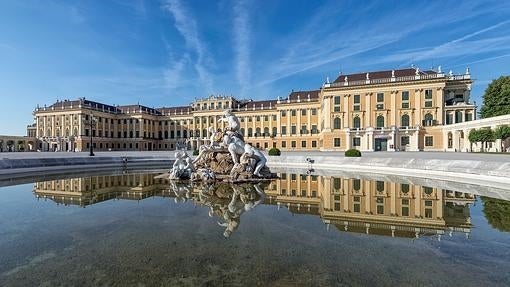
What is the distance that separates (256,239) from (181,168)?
971 centimetres

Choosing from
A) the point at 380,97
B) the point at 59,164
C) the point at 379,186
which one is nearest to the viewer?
the point at 379,186

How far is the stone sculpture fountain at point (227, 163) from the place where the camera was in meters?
13.6

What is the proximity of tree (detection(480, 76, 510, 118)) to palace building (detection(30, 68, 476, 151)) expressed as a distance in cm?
264

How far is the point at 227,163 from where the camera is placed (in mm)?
14938

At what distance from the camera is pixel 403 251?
5.00 meters

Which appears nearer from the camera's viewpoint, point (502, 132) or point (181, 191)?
point (181, 191)

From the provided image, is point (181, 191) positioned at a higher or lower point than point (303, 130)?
lower

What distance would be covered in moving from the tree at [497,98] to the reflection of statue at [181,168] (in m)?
51.3

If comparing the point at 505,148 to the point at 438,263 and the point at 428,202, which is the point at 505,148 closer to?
the point at 428,202

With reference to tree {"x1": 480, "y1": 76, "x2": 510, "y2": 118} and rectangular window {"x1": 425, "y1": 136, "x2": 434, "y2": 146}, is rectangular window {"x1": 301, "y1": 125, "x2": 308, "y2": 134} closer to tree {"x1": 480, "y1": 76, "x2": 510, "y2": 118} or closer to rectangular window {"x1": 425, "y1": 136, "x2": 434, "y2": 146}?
rectangular window {"x1": 425, "y1": 136, "x2": 434, "y2": 146}

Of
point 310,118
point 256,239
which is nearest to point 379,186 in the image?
point 256,239

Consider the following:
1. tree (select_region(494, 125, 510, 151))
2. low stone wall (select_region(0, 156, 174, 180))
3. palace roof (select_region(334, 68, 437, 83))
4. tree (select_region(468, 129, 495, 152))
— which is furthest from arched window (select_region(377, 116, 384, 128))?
low stone wall (select_region(0, 156, 174, 180))

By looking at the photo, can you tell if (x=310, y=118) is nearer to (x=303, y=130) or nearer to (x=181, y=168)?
(x=303, y=130)

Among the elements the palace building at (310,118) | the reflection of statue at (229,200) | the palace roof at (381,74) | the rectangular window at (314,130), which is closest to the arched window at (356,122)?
the palace building at (310,118)
